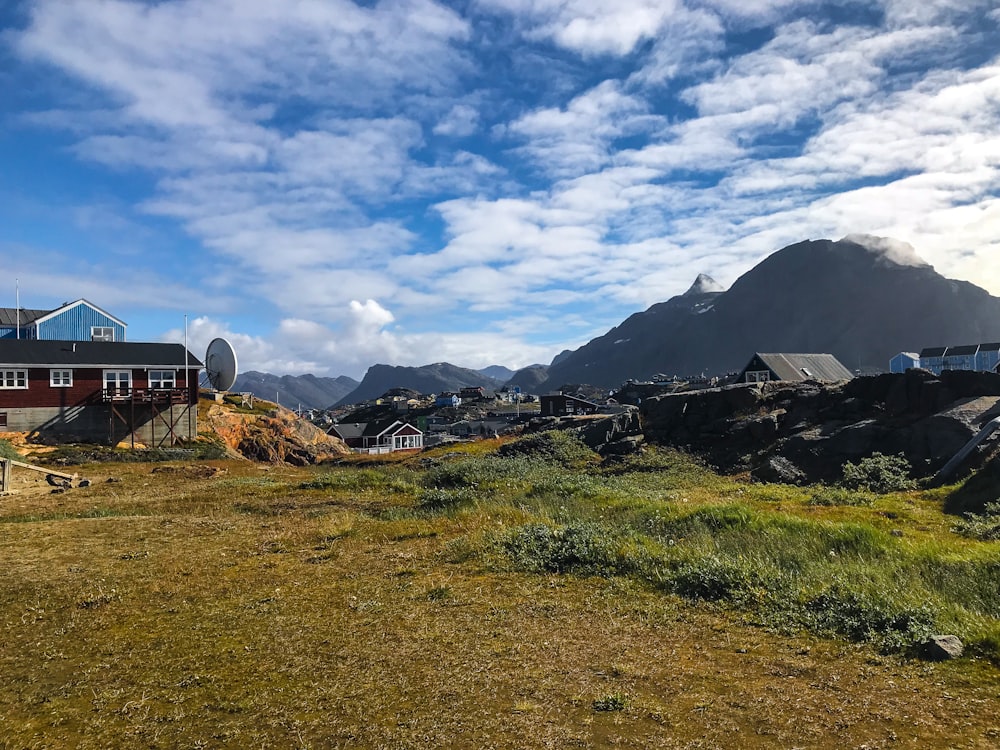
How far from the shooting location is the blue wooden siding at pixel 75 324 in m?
61.6

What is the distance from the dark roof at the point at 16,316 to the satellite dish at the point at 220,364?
1908 centimetres

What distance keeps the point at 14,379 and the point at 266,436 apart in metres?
19.7

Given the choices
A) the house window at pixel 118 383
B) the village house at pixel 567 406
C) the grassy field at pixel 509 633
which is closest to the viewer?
the grassy field at pixel 509 633

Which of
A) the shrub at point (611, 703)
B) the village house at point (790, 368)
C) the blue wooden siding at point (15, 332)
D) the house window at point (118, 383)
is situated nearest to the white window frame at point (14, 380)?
the house window at point (118, 383)

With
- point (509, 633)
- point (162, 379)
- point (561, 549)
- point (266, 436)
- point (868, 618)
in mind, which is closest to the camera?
point (868, 618)

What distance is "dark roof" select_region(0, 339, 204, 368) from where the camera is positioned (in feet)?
149

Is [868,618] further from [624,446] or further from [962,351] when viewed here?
[962,351]

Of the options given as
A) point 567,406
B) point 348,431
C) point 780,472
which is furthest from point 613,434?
point 567,406

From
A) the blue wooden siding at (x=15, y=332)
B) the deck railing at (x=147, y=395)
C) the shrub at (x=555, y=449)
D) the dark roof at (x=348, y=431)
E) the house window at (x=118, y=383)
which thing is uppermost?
the blue wooden siding at (x=15, y=332)

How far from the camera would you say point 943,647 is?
741cm

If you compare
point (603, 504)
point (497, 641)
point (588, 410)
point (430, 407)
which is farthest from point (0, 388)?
point (430, 407)

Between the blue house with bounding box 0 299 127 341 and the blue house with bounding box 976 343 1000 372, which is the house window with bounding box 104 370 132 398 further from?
the blue house with bounding box 976 343 1000 372

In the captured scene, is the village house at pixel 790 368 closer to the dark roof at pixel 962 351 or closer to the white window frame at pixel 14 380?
the white window frame at pixel 14 380

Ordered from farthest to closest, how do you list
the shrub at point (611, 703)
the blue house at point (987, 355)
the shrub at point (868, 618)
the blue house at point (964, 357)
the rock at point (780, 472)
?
the blue house at point (964, 357) < the blue house at point (987, 355) < the rock at point (780, 472) < the shrub at point (868, 618) < the shrub at point (611, 703)
